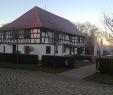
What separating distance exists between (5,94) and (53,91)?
2361 mm

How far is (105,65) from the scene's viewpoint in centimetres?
1582

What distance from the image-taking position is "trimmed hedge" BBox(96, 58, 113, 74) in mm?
15453

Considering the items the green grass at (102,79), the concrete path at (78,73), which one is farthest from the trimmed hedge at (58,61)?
the green grass at (102,79)

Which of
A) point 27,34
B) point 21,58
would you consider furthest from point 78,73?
point 27,34

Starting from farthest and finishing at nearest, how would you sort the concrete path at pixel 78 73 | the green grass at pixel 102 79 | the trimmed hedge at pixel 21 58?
1. the trimmed hedge at pixel 21 58
2. the concrete path at pixel 78 73
3. the green grass at pixel 102 79

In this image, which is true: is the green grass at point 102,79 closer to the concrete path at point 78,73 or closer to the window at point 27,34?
the concrete path at point 78,73

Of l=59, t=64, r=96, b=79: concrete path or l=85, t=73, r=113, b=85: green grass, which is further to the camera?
l=59, t=64, r=96, b=79: concrete path

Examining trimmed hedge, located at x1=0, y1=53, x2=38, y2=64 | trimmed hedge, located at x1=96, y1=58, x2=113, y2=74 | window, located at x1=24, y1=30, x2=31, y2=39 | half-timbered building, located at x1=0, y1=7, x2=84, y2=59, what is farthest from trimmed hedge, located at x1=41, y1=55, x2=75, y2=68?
window, located at x1=24, y1=30, x2=31, y2=39

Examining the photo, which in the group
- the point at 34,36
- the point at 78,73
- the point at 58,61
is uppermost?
the point at 34,36

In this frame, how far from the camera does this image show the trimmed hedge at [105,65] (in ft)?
50.7

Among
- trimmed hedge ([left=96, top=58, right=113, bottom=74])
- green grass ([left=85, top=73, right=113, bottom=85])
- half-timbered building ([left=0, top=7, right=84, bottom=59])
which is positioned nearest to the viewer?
green grass ([left=85, top=73, right=113, bottom=85])

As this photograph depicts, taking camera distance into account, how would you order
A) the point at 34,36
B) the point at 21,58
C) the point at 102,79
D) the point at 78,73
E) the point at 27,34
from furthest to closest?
the point at 27,34
the point at 34,36
the point at 21,58
the point at 78,73
the point at 102,79

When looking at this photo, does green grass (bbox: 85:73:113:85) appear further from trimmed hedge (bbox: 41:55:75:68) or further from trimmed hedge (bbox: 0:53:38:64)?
trimmed hedge (bbox: 0:53:38:64)

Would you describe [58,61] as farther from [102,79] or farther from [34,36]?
[34,36]
